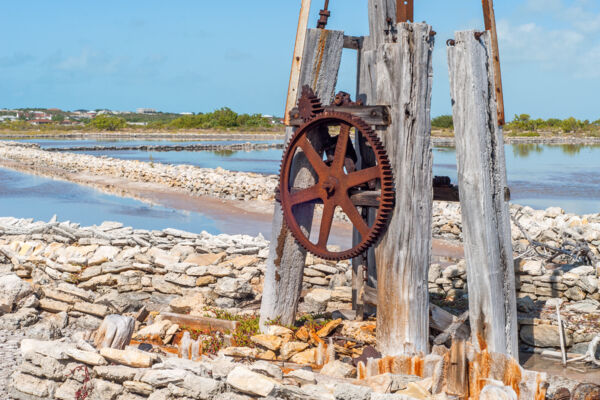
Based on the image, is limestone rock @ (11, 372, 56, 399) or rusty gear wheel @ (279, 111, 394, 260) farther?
rusty gear wheel @ (279, 111, 394, 260)

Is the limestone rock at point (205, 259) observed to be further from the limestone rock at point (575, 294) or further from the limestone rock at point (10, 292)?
the limestone rock at point (575, 294)

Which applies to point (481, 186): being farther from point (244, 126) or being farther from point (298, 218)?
point (244, 126)

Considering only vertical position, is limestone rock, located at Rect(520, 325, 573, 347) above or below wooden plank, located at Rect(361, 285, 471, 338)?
below

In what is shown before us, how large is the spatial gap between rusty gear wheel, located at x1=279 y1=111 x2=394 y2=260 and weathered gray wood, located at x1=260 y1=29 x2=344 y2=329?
121 mm

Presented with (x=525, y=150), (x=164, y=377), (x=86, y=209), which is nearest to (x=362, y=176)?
(x=164, y=377)

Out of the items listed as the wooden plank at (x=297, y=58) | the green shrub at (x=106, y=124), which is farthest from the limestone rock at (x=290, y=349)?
the green shrub at (x=106, y=124)

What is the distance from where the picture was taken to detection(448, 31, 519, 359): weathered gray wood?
4.70 metres

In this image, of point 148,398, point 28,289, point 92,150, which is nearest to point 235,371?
point 148,398

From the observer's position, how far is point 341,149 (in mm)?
5332

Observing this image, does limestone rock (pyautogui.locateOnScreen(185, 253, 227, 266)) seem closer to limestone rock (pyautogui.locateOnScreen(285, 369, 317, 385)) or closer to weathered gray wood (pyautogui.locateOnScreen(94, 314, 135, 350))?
Result: weathered gray wood (pyautogui.locateOnScreen(94, 314, 135, 350))

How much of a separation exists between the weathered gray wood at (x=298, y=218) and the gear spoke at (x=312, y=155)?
0.60 feet

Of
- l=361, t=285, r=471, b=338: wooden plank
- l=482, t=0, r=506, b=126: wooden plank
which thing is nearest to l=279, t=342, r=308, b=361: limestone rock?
l=361, t=285, r=471, b=338: wooden plank

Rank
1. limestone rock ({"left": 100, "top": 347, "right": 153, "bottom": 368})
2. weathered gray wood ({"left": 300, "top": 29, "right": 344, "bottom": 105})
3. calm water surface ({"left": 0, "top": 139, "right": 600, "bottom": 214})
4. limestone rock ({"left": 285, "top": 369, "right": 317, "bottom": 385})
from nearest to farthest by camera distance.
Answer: limestone rock ({"left": 285, "top": 369, "right": 317, "bottom": 385})
limestone rock ({"left": 100, "top": 347, "right": 153, "bottom": 368})
weathered gray wood ({"left": 300, "top": 29, "right": 344, "bottom": 105})
calm water surface ({"left": 0, "top": 139, "right": 600, "bottom": 214})

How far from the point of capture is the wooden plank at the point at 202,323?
628 centimetres
